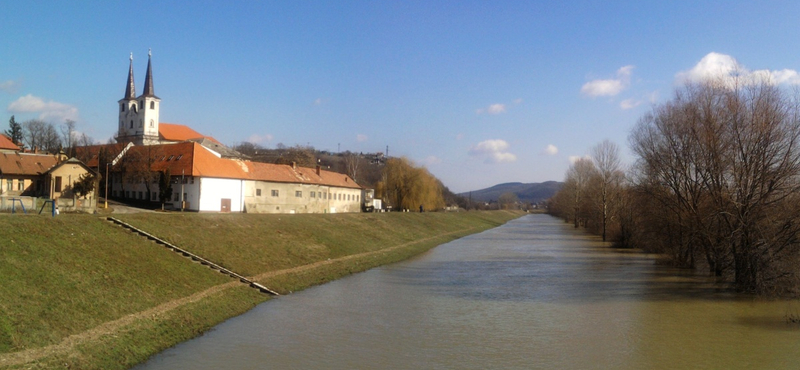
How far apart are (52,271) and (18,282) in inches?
67.5

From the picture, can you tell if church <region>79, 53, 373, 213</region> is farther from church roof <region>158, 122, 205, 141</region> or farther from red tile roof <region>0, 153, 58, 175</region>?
church roof <region>158, 122, 205, 141</region>

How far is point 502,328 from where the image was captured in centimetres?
1744

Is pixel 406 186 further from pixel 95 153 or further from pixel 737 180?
A: pixel 737 180

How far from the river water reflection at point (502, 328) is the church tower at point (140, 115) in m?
72.3

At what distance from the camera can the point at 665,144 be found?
32.2 m

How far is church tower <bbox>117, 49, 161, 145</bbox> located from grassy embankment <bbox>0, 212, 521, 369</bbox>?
6152 centimetres

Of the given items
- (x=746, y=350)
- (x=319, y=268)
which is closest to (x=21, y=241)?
(x=319, y=268)

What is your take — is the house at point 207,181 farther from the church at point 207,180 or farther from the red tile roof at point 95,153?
the red tile roof at point 95,153

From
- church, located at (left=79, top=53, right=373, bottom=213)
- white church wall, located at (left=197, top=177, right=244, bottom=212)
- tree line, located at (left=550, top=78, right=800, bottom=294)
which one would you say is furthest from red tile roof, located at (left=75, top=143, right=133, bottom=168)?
tree line, located at (left=550, top=78, right=800, bottom=294)

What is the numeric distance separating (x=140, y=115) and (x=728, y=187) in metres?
86.0

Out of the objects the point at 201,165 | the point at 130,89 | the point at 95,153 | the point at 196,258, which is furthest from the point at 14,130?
the point at 196,258

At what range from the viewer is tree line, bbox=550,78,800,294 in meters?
22.8

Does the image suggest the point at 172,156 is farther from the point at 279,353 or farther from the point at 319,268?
the point at 279,353

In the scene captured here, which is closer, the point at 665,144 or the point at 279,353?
the point at 279,353
